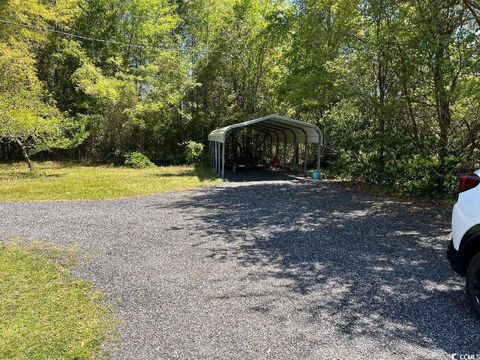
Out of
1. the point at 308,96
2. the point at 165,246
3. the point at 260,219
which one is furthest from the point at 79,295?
the point at 308,96

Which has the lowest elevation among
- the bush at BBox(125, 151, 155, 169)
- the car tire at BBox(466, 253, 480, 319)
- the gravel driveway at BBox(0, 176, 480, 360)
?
the gravel driveway at BBox(0, 176, 480, 360)

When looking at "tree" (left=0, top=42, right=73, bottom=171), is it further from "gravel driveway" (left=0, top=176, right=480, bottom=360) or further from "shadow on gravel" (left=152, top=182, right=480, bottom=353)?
"shadow on gravel" (left=152, top=182, right=480, bottom=353)

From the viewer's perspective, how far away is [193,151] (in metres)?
17.7

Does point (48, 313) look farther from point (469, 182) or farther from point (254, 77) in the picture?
point (254, 77)

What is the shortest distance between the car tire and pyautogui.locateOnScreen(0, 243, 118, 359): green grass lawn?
2.77m

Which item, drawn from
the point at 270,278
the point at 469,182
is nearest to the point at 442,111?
the point at 469,182

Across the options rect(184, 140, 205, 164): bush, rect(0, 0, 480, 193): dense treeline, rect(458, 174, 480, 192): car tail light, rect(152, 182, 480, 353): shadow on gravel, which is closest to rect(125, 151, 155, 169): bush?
rect(0, 0, 480, 193): dense treeline

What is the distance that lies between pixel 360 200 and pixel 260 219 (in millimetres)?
3021

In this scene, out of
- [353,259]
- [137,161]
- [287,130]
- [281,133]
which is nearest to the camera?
[353,259]

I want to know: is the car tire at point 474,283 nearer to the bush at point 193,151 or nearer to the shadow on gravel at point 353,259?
the shadow on gravel at point 353,259

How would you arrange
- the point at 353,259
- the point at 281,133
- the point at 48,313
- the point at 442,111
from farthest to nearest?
1. the point at 281,133
2. the point at 442,111
3. the point at 353,259
4. the point at 48,313

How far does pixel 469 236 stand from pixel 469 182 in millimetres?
449

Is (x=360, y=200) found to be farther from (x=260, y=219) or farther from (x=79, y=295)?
(x=79, y=295)

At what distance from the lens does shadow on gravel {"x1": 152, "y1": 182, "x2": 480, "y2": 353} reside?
9.21 ft
